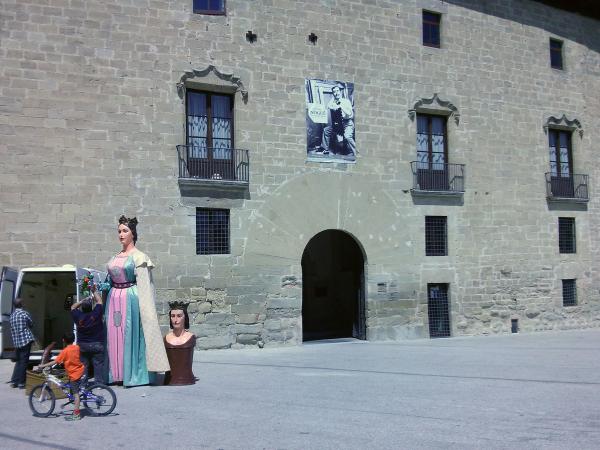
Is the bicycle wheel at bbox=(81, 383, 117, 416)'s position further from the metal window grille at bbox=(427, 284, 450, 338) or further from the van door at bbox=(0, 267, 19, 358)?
the metal window grille at bbox=(427, 284, 450, 338)

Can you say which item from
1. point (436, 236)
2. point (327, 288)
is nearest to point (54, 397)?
point (436, 236)

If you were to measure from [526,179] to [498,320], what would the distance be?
15.0 feet

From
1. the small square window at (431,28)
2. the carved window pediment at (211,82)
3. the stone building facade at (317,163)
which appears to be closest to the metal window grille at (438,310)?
the stone building facade at (317,163)

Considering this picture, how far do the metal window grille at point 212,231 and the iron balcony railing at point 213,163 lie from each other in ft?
2.85

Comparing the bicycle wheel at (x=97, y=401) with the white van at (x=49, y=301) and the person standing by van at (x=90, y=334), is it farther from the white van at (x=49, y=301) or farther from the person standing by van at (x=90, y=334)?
the white van at (x=49, y=301)

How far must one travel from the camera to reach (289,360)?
1324 cm

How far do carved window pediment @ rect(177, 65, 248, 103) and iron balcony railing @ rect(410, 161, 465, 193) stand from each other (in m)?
5.44

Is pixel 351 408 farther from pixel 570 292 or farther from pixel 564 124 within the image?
pixel 564 124

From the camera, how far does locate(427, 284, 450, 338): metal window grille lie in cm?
1808

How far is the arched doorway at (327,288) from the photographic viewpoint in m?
19.3

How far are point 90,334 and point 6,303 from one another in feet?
10.4

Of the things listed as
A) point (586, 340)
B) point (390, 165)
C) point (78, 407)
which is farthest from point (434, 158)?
point (78, 407)

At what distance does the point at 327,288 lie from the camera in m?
21.8

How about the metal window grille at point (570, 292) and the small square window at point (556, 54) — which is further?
the small square window at point (556, 54)
